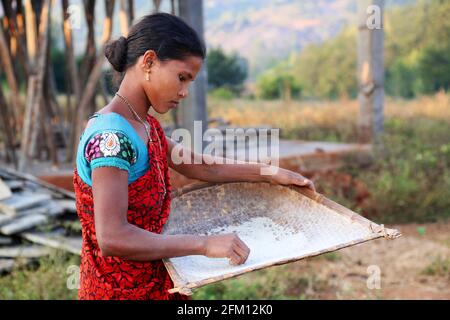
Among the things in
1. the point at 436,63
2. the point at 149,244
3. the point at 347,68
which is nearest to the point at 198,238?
the point at 149,244

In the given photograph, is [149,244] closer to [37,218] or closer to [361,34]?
[37,218]

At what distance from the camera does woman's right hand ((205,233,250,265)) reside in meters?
1.64

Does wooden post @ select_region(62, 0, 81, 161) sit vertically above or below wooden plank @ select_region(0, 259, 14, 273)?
above

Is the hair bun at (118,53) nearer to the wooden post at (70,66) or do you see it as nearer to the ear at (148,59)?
the ear at (148,59)

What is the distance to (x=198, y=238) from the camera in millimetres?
1650

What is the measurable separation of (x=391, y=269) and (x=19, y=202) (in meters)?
2.67

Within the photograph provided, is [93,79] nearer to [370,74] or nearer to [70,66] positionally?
[70,66]

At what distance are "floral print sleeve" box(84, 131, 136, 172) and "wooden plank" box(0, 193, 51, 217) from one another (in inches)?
112

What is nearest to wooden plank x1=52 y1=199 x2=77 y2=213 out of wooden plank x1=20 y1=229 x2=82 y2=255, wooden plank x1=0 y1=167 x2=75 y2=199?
wooden plank x1=0 y1=167 x2=75 y2=199

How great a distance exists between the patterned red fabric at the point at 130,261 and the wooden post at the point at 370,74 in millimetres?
4843

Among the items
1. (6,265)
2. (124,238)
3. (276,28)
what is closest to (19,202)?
(6,265)

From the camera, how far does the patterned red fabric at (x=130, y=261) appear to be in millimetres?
1737

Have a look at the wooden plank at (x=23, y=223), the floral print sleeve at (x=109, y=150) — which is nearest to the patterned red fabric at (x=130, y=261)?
the floral print sleeve at (x=109, y=150)

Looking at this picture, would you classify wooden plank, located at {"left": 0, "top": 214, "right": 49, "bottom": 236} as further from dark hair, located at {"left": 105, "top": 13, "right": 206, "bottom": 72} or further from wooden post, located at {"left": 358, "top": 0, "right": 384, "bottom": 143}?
→ wooden post, located at {"left": 358, "top": 0, "right": 384, "bottom": 143}
